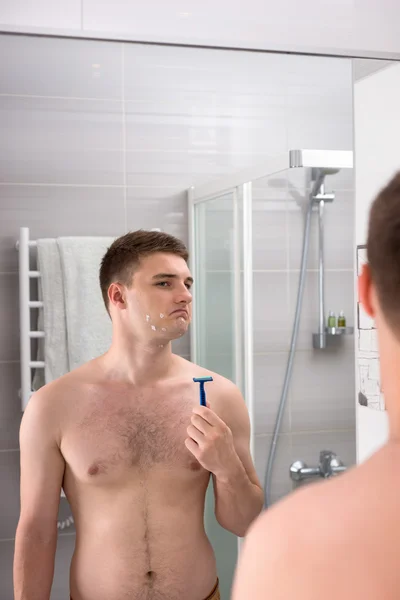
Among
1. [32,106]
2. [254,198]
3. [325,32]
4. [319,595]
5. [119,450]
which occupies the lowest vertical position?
[119,450]

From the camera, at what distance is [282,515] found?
0.56m

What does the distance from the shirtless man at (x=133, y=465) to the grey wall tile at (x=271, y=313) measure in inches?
11.2

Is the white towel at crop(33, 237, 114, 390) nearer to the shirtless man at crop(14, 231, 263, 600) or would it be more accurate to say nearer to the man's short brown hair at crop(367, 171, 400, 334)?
the shirtless man at crop(14, 231, 263, 600)

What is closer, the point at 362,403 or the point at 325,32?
the point at 362,403

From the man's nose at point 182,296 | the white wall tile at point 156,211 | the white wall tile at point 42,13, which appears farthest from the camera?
the white wall tile at point 42,13

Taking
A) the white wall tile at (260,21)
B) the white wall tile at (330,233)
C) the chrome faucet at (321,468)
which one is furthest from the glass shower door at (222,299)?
the white wall tile at (260,21)

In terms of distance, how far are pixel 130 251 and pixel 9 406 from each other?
0.46 metres

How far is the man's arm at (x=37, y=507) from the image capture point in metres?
1.58

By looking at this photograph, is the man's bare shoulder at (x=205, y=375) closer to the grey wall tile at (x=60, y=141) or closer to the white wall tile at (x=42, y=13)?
the grey wall tile at (x=60, y=141)

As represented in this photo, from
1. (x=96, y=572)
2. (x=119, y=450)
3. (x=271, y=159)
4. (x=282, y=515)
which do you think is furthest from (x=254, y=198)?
(x=282, y=515)

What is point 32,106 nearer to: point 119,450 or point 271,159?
point 271,159

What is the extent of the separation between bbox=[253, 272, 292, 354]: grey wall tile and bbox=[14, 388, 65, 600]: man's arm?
613mm

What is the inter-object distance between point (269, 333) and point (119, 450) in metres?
0.54

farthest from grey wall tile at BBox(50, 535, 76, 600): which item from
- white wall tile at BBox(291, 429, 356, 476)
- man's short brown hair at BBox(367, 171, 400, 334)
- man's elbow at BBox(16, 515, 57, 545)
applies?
man's short brown hair at BBox(367, 171, 400, 334)
